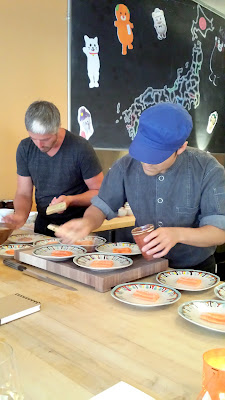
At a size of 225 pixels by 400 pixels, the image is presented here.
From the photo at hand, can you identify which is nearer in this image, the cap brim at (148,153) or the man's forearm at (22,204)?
the cap brim at (148,153)

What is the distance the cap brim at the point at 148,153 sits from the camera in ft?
5.15

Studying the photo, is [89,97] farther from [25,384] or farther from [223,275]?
[25,384]

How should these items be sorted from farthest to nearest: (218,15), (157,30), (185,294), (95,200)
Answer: (218,15), (157,30), (95,200), (185,294)

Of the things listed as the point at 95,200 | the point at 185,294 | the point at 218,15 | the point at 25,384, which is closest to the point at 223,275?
the point at 95,200

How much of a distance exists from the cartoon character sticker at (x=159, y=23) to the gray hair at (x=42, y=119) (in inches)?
119

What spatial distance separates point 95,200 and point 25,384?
1218 millimetres

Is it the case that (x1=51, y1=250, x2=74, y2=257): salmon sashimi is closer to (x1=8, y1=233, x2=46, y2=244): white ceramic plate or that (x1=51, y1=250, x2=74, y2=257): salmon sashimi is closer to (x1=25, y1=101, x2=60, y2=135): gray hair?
(x1=8, y1=233, x2=46, y2=244): white ceramic plate

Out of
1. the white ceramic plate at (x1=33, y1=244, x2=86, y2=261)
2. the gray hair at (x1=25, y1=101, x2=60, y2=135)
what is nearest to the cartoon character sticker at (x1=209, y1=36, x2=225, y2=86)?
the gray hair at (x1=25, y1=101, x2=60, y2=135)

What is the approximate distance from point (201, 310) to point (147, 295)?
19cm

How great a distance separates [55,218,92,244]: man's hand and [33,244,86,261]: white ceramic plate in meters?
0.08

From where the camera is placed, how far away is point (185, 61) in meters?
5.25

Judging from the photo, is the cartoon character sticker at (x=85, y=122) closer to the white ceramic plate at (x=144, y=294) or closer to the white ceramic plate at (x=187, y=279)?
the white ceramic plate at (x=187, y=279)

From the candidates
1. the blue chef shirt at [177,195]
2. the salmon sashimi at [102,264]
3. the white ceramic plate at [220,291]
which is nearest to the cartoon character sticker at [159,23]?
the blue chef shirt at [177,195]

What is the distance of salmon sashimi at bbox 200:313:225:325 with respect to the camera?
3.69 feet
